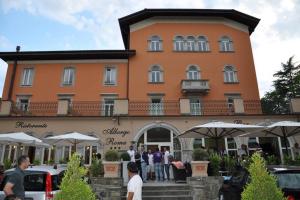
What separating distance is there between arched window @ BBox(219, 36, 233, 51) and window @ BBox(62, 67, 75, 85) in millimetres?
14215

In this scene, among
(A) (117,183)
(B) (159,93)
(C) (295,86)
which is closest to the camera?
(A) (117,183)

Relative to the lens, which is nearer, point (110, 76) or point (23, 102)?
point (23, 102)

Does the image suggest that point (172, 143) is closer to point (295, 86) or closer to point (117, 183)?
point (117, 183)

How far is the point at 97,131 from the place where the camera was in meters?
18.7

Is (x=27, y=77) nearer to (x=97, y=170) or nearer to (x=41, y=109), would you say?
(x=41, y=109)

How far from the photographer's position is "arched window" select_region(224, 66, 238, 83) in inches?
988

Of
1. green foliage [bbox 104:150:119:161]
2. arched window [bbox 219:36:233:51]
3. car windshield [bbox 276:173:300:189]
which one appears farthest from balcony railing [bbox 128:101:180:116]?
car windshield [bbox 276:173:300:189]

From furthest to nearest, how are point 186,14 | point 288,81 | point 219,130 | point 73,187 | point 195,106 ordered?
1. point 288,81
2. point 186,14
3. point 195,106
4. point 219,130
5. point 73,187

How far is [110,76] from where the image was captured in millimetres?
25000

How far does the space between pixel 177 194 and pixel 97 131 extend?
891cm

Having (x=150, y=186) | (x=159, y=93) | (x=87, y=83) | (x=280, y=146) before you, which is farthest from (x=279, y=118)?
(x=87, y=83)

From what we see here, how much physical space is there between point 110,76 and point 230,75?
36.2 feet

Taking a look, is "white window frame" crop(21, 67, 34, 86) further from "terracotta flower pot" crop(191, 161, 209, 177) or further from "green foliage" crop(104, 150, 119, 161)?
"terracotta flower pot" crop(191, 161, 209, 177)

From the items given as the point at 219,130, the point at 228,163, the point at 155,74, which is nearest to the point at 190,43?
the point at 155,74
